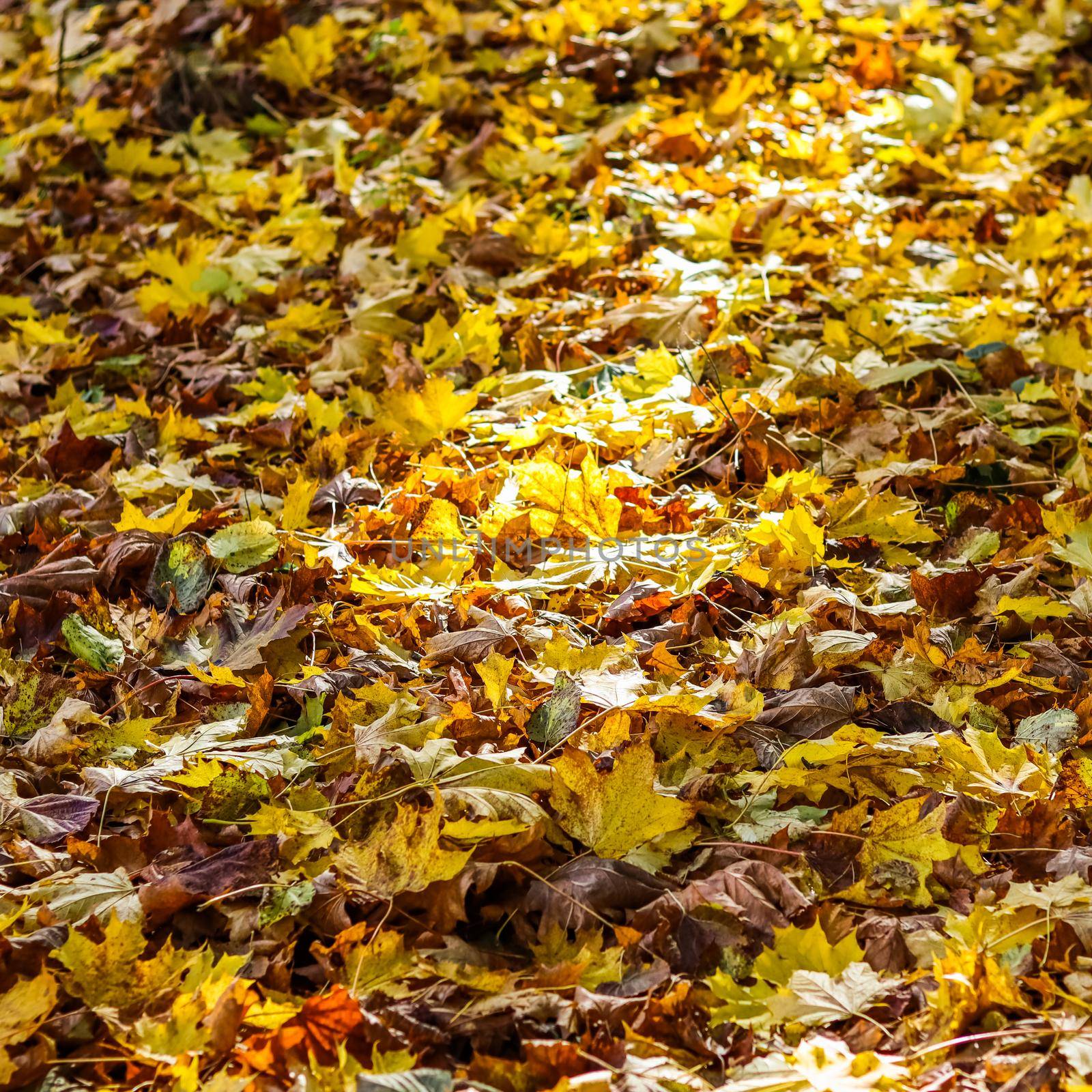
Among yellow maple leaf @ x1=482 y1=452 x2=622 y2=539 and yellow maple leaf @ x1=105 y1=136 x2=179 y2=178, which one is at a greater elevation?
yellow maple leaf @ x1=105 y1=136 x2=179 y2=178

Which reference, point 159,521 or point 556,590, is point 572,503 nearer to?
point 556,590

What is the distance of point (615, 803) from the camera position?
129 cm

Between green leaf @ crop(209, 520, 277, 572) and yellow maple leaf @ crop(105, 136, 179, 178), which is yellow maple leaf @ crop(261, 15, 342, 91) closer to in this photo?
yellow maple leaf @ crop(105, 136, 179, 178)

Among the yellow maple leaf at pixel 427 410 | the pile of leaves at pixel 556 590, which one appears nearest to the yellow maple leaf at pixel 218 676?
the pile of leaves at pixel 556 590

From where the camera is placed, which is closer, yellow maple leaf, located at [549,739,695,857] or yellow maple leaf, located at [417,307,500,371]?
yellow maple leaf, located at [549,739,695,857]

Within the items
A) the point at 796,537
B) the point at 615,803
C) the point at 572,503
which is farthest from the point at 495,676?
the point at 796,537

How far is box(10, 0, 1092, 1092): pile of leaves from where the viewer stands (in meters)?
1.13

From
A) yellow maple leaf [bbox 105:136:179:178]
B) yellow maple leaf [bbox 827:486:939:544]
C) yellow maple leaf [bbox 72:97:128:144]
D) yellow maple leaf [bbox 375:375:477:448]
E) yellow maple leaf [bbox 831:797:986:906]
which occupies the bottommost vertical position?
yellow maple leaf [bbox 831:797:986:906]

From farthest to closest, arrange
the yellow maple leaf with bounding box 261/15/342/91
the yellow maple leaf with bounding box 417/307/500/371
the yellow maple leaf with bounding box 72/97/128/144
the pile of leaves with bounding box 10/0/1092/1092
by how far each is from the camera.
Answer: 1. the yellow maple leaf with bounding box 261/15/342/91
2. the yellow maple leaf with bounding box 72/97/128/144
3. the yellow maple leaf with bounding box 417/307/500/371
4. the pile of leaves with bounding box 10/0/1092/1092

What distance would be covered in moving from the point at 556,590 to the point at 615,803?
0.50m

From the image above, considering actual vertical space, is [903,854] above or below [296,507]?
below

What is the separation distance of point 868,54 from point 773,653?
8.90ft

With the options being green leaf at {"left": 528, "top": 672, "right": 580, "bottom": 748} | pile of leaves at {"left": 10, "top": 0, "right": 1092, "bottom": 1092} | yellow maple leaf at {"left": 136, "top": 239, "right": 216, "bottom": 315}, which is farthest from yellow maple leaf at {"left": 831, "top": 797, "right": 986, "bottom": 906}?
yellow maple leaf at {"left": 136, "top": 239, "right": 216, "bottom": 315}

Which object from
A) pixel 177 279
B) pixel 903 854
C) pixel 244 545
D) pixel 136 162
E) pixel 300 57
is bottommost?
pixel 903 854
